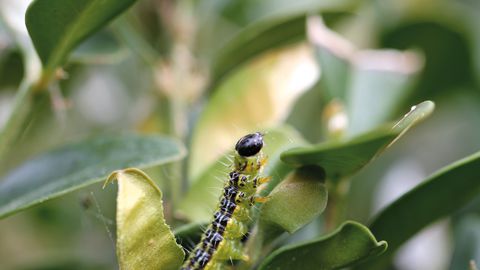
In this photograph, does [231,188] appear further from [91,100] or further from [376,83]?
[91,100]

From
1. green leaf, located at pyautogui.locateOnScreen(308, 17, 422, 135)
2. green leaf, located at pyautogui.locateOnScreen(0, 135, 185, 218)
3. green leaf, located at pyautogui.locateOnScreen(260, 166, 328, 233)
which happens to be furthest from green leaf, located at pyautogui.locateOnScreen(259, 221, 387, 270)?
green leaf, located at pyautogui.locateOnScreen(308, 17, 422, 135)

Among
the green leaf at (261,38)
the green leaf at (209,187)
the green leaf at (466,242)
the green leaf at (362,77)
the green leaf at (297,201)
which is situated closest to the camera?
the green leaf at (297,201)

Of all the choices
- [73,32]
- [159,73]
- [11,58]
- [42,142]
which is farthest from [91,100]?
[73,32]

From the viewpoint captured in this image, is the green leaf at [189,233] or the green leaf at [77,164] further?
the green leaf at [77,164]

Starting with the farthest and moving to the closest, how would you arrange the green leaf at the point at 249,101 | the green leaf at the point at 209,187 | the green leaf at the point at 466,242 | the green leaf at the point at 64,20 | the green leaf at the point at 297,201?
the green leaf at the point at 249,101, the green leaf at the point at 466,242, the green leaf at the point at 209,187, the green leaf at the point at 64,20, the green leaf at the point at 297,201

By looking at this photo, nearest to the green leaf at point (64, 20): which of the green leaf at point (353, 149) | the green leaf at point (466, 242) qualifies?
the green leaf at point (353, 149)

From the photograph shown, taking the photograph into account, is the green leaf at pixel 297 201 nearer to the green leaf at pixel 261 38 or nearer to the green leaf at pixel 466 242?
the green leaf at pixel 466 242
